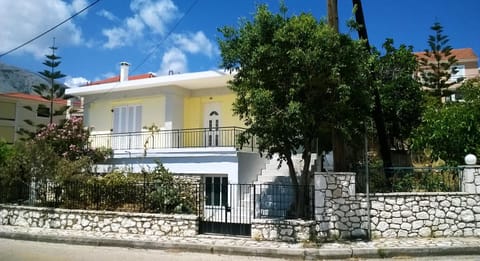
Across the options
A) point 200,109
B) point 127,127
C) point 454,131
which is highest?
point 200,109

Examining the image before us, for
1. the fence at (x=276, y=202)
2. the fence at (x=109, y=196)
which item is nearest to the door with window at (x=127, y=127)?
the fence at (x=109, y=196)

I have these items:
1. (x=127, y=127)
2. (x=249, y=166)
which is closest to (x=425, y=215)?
(x=249, y=166)

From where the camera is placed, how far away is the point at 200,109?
20703 millimetres

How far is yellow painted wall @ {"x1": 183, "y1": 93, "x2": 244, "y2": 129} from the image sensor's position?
779 inches

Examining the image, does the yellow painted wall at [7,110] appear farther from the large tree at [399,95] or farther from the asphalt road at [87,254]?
the large tree at [399,95]

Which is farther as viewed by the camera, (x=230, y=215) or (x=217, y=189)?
(x=217, y=189)

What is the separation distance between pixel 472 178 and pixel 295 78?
221 inches

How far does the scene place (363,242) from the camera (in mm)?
10609

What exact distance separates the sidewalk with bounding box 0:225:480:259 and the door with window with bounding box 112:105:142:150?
8634mm

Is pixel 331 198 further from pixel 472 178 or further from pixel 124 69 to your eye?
pixel 124 69

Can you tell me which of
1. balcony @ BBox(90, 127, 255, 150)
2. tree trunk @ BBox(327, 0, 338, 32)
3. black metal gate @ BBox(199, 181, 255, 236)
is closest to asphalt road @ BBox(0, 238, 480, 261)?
black metal gate @ BBox(199, 181, 255, 236)

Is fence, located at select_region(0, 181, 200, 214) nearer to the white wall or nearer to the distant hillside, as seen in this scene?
the white wall

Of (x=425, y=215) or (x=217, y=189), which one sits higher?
(x=217, y=189)

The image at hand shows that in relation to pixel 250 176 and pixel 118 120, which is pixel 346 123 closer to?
pixel 250 176
